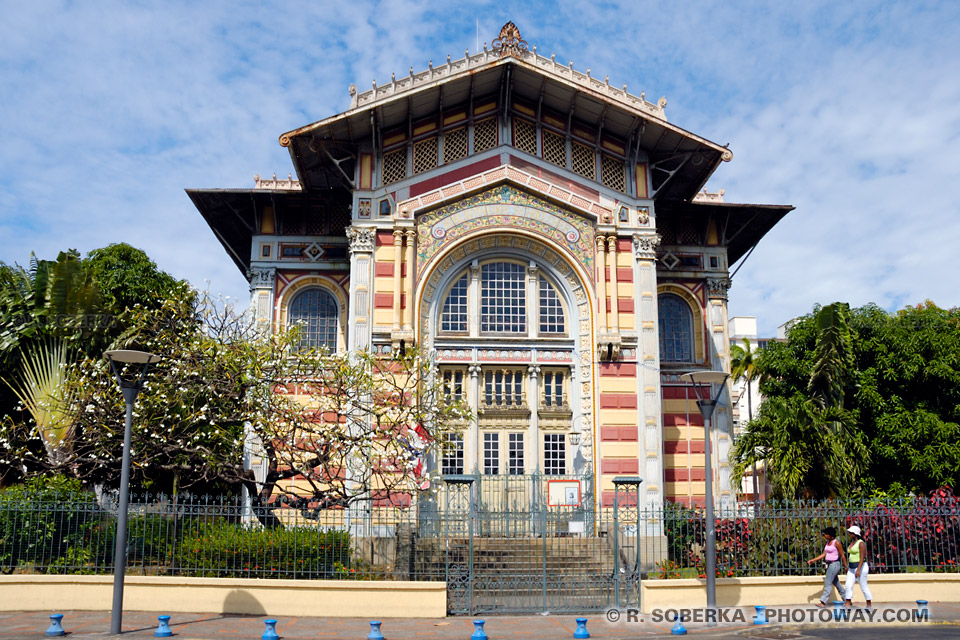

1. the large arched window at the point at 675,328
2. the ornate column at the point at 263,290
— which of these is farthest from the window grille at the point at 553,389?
the ornate column at the point at 263,290

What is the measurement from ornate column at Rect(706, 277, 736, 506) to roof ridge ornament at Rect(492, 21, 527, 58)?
10.0 meters

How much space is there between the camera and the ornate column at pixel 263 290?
26797mm

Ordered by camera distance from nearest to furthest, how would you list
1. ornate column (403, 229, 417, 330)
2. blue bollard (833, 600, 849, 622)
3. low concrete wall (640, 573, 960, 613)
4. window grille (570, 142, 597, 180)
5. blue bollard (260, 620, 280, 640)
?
1. blue bollard (260, 620, 280, 640)
2. blue bollard (833, 600, 849, 622)
3. low concrete wall (640, 573, 960, 613)
4. ornate column (403, 229, 417, 330)
5. window grille (570, 142, 597, 180)

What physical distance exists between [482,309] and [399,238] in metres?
3.24

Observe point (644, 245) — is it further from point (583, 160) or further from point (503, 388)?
point (503, 388)

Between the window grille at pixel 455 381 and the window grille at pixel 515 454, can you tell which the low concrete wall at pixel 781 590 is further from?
the window grille at pixel 455 381

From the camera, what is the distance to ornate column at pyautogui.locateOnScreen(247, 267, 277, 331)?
26.8m

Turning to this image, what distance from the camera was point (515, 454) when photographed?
24484 mm

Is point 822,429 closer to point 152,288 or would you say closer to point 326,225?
point 326,225

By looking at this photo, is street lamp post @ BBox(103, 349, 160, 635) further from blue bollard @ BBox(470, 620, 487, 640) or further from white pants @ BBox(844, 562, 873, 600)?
white pants @ BBox(844, 562, 873, 600)

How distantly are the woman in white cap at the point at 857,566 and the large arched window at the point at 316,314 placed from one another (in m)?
16.1

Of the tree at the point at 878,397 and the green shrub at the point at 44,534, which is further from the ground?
the tree at the point at 878,397

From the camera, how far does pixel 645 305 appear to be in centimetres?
2477

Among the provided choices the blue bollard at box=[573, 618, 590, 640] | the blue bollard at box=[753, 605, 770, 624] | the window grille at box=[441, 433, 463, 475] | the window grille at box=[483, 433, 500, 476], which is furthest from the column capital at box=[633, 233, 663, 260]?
the blue bollard at box=[573, 618, 590, 640]
